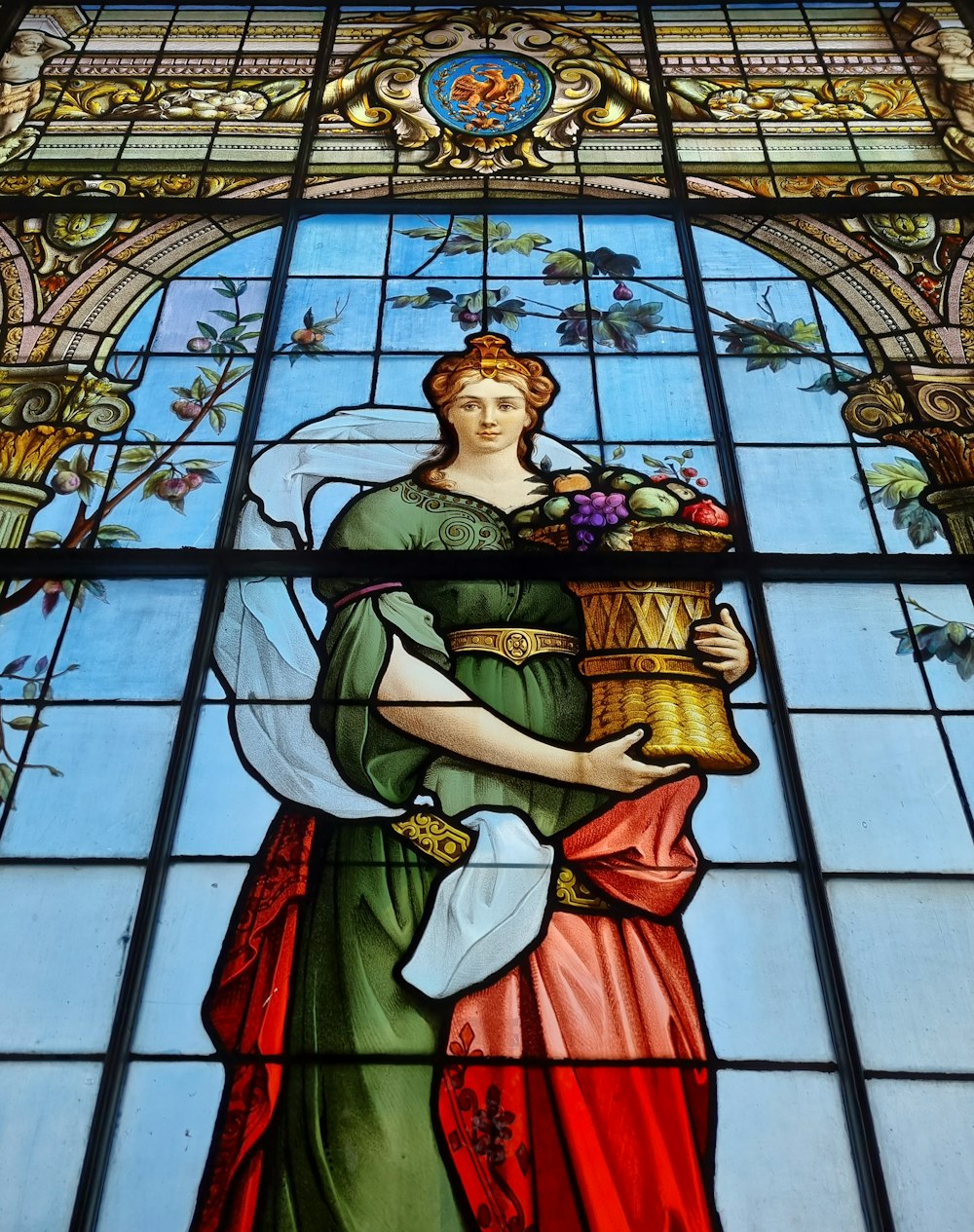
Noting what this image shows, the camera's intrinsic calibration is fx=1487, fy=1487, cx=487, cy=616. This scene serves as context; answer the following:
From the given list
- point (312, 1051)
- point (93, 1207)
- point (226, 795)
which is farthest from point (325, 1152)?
point (226, 795)

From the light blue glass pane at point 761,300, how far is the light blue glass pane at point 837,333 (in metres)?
0.04

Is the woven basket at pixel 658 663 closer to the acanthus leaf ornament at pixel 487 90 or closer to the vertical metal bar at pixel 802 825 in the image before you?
the vertical metal bar at pixel 802 825

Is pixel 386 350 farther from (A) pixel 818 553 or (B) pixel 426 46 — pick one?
(B) pixel 426 46

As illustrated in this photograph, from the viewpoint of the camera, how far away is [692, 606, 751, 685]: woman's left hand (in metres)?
3.87

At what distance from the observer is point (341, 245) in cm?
525

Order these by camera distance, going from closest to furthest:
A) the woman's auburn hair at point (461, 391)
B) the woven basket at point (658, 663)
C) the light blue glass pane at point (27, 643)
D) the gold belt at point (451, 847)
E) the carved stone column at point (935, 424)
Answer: the gold belt at point (451, 847)
the woven basket at point (658, 663)
the light blue glass pane at point (27, 643)
the carved stone column at point (935, 424)
the woman's auburn hair at point (461, 391)

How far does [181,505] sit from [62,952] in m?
1.47

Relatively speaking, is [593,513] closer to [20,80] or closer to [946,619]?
[946,619]

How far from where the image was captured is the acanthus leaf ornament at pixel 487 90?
5.69m

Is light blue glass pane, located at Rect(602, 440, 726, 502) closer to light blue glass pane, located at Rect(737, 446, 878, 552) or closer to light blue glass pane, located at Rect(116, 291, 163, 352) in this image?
light blue glass pane, located at Rect(737, 446, 878, 552)

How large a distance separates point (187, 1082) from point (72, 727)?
1016mm

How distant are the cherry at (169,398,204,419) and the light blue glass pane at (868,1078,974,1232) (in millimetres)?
2770

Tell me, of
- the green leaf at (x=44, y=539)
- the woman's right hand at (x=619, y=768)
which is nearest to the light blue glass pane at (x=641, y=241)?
the woman's right hand at (x=619, y=768)

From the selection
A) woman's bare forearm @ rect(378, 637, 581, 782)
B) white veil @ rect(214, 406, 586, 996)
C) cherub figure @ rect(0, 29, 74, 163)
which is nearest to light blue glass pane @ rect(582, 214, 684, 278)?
white veil @ rect(214, 406, 586, 996)
